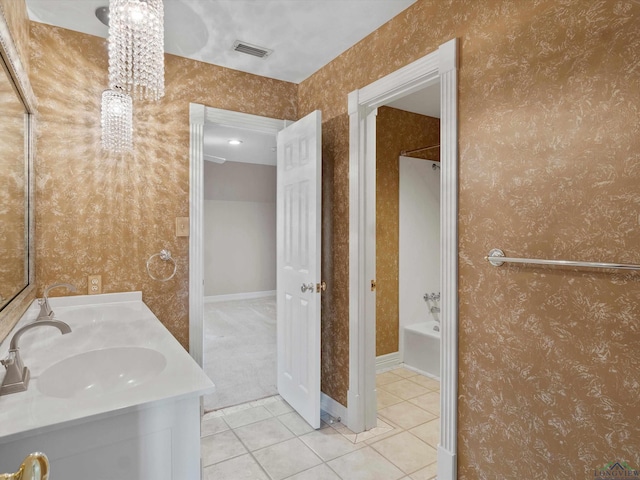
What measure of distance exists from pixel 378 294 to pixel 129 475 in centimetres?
277

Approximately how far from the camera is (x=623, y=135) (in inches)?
48.2

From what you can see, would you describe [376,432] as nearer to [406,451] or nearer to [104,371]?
[406,451]

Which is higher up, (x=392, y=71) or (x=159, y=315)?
(x=392, y=71)

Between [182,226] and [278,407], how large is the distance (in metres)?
1.47

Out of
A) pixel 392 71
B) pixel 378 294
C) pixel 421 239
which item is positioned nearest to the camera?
pixel 392 71

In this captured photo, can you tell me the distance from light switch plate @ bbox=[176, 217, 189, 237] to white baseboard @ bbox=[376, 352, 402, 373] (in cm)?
207

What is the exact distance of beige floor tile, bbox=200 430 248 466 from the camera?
2.12 metres

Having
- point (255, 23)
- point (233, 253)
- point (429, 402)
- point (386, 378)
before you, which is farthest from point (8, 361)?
point (233, 253)

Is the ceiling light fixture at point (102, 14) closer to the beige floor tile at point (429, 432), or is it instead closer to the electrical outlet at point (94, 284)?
the electrical outlet at point (94, 284)

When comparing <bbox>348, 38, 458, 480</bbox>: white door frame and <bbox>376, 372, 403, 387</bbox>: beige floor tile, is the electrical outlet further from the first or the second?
<bbox>376, 372, 403, 387</bbox>: beige floor tile

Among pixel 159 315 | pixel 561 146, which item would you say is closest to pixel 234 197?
pixel 159 315

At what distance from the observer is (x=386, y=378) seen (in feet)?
11.0

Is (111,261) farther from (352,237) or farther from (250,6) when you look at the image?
(250,6)

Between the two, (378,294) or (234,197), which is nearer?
(378,294)
